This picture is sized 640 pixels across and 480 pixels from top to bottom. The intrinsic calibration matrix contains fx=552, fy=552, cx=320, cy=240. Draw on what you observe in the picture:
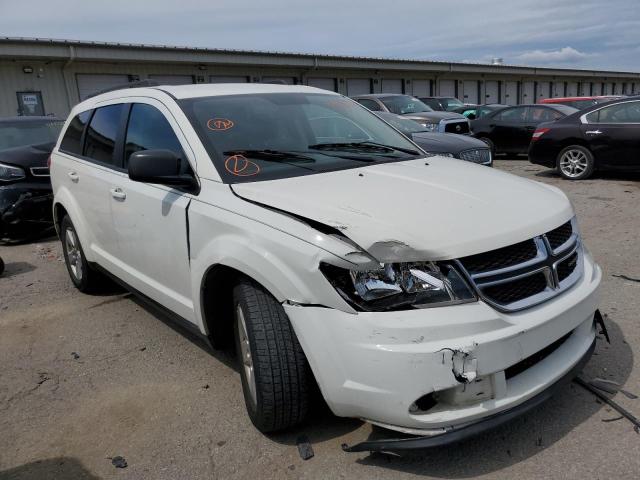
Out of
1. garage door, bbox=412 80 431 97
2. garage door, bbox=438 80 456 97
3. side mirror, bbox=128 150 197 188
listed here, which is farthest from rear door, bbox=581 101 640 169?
garage door, bbox=438 80 456 97

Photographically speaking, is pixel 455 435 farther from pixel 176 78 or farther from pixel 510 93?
pixel 510 93

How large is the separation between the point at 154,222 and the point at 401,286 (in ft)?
5.90

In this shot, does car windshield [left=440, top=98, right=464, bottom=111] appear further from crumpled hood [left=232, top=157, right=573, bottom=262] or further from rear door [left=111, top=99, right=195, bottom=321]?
crumpled hood [left=232, top=157, right=573, bottom=262]

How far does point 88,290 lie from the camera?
16.6 ft

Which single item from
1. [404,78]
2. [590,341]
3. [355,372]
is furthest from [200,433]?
[404,78]

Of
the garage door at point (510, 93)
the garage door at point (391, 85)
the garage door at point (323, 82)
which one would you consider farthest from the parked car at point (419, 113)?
the garage door at point (510, 93)

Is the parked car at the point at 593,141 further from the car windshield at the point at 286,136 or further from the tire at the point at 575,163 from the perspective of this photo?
the car windshield at the point at 286,136

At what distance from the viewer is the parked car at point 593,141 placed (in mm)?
9445

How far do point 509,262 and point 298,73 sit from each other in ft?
84.4

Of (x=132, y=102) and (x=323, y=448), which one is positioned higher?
(x=132, y=102)

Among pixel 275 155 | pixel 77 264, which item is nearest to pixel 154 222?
pixel 275 155

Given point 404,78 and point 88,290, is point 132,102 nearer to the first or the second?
point 88,290

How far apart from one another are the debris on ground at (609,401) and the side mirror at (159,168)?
239 cm

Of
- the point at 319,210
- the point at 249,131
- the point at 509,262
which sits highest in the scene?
the point at 249,131
